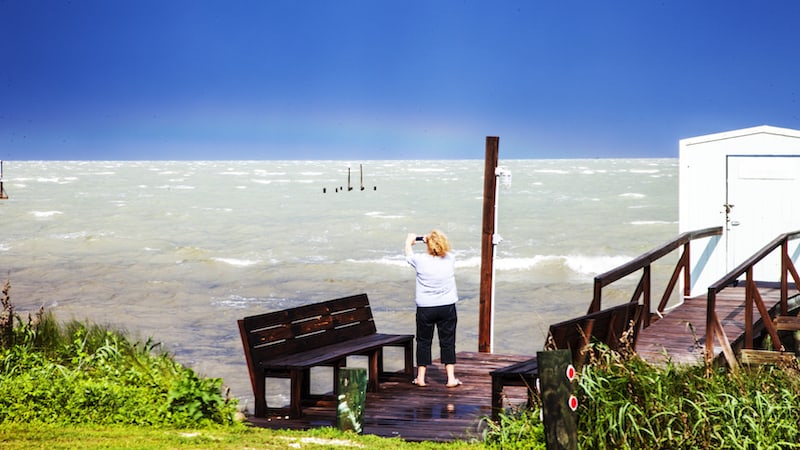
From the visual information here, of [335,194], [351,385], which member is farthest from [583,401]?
[335,194]

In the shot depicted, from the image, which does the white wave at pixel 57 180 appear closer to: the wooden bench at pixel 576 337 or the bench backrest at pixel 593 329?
the wooden bench at pixel 576 337

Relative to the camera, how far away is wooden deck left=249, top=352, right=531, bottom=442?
7.72m

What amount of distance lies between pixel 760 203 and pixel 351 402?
862 centimetres

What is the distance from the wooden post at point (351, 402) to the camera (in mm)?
7555

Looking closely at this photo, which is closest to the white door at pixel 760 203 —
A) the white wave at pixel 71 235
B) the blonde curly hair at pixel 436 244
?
the blonde curly hair at pixel 436 244

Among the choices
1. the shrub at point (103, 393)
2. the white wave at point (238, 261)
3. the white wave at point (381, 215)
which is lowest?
the white wave at point (238, 261)

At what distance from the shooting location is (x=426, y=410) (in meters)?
8.52

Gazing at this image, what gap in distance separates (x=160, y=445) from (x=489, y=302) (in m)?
5.83

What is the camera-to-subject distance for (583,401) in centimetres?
646

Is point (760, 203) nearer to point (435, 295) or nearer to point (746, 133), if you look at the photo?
point (746, 133)

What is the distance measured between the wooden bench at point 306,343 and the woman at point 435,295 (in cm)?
45

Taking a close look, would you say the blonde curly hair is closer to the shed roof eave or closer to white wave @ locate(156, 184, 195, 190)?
the shed roof eave

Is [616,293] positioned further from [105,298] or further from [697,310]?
[697,310]

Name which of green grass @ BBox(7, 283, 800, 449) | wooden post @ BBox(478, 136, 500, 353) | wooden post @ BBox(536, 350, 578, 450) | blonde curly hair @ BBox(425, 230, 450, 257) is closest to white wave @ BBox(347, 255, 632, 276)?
wooden post @ BBox(478, 136, 500, 353)
